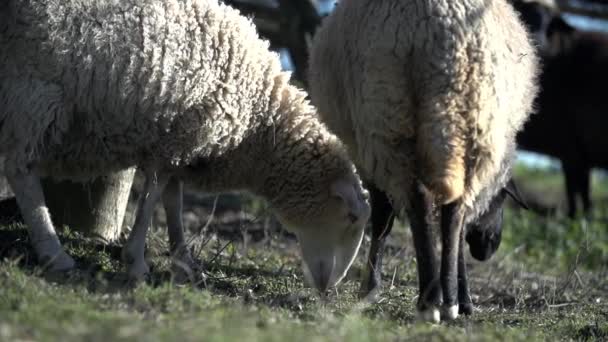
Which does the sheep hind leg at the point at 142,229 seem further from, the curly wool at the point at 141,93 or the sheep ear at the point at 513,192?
the sheep ear at the point at 513,192

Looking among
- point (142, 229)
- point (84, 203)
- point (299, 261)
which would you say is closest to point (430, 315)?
point (142, 229)

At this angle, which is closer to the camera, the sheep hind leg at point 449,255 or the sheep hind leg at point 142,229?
the sheep hind leg at point 449,255

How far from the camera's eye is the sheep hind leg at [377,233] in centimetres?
570

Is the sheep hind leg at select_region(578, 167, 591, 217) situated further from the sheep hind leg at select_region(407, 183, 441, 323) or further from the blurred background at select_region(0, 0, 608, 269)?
the sheep hind leg at select_region(407, 183, 441, 323)

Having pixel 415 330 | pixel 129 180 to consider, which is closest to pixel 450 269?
pixel 415 330

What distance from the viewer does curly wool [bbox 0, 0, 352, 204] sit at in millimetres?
4848

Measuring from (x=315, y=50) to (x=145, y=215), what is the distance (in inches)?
56.1

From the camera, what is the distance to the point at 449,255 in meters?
4.95

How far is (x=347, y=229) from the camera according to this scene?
5.80 m

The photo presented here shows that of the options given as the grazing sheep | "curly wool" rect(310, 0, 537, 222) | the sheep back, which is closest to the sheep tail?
"curly wool" rect(310, 0, 537, 222)

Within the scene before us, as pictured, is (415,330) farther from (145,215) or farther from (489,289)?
(489,289)

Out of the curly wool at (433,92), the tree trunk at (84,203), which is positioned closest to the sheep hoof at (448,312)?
the curly wool at (433,92)

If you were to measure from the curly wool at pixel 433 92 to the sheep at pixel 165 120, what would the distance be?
2.25 feet

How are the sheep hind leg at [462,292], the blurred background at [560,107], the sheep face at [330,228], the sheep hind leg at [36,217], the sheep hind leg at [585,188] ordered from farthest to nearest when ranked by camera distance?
the sheep hind leg at [585,188]
the blurred background at [560,107]
the sheep face at [330,228]
the sheep hind leg at [462,292]
the sheep hind leg at [36,217]
